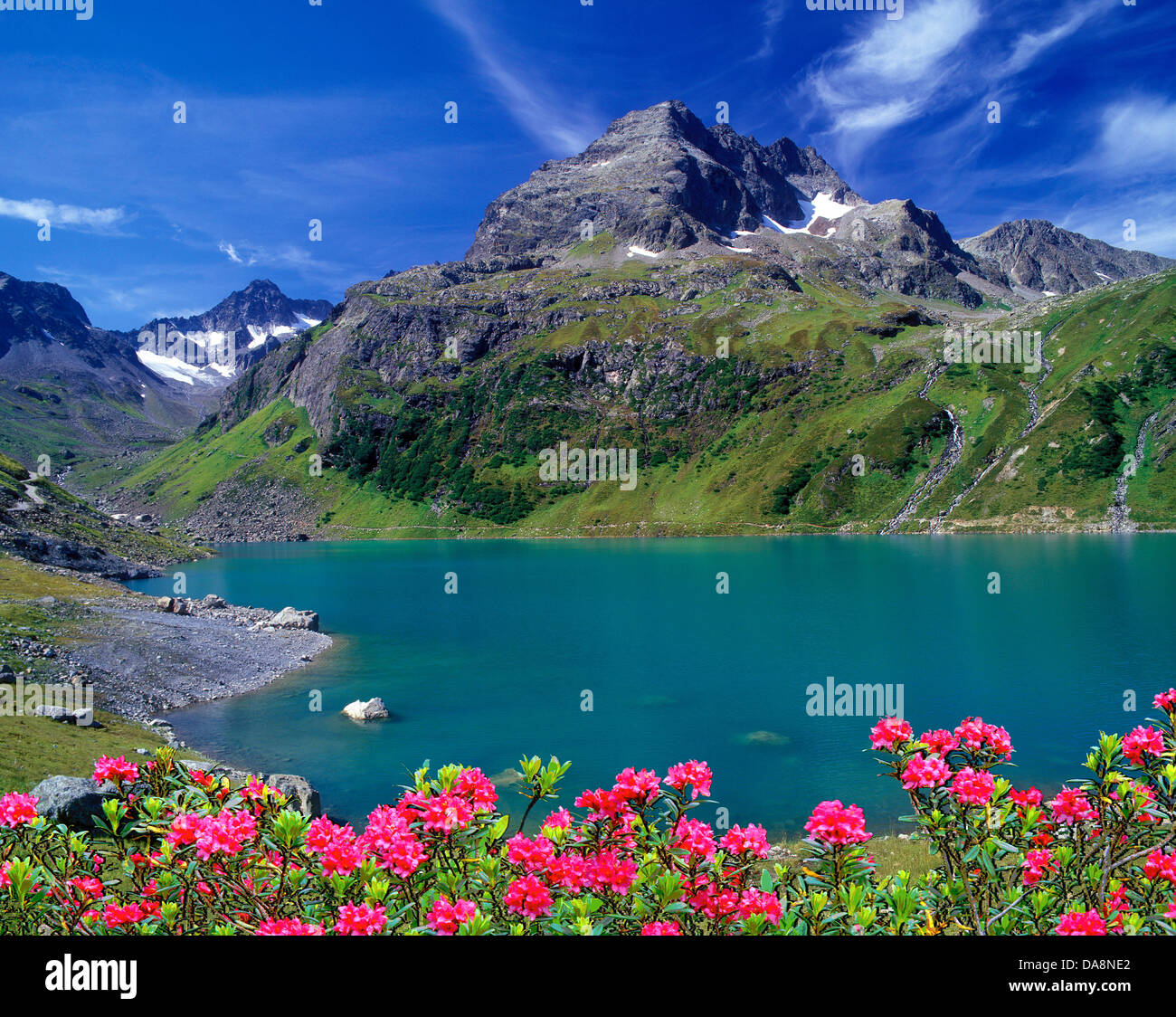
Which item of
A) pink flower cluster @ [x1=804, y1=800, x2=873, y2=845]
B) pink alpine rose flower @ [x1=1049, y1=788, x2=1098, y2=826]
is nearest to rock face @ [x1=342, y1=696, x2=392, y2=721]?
pink flower cluster @ [x1=804, y1=800, x2=873, y2=845]

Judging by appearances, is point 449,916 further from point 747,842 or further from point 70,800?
point 70,800

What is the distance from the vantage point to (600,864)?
5.36 metres

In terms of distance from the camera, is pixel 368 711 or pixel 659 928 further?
pixel 368 711

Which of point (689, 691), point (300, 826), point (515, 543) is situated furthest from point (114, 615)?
point (515, 543)

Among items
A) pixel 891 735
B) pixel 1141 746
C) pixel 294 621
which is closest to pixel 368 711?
pixel 294 621

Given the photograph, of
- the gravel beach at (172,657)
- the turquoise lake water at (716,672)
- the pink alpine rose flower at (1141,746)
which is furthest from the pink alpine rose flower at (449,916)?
the gravel beach at (172,657)

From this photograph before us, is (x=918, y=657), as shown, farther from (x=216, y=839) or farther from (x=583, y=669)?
(x=216, y=839)

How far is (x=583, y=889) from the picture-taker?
5.68m

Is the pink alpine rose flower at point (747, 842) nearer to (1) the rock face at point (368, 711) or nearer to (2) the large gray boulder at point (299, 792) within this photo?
(2) the large gray boulder at point (299, 792)

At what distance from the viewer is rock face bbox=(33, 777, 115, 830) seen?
12961mm

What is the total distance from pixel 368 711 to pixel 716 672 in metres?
21.9

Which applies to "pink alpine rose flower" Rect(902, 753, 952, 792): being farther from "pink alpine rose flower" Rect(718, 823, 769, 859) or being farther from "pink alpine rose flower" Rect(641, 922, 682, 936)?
"pink alpine rose flower" Rect(641, 922, 682, 936)

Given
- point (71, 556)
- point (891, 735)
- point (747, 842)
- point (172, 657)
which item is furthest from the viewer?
point (71, 556)

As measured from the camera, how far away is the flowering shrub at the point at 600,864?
16.7 ft
